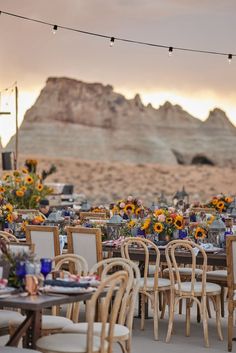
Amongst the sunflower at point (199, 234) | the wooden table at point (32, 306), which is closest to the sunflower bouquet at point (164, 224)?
the sunflower at point (199, 234)

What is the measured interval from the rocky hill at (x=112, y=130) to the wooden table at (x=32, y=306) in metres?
21.2

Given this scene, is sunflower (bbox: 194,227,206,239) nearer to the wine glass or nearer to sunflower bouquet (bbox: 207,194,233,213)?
the wine glass

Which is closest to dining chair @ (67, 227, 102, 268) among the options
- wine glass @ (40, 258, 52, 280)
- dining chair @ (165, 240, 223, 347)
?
dining chair @ (165, 240, 223, 347)

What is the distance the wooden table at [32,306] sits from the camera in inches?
199

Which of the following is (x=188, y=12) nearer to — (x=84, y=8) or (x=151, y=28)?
(x=151, y=28)

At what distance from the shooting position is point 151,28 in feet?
79.0

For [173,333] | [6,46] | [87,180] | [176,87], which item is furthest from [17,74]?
[173,333]

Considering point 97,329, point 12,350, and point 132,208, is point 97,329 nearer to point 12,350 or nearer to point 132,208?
point 12,350

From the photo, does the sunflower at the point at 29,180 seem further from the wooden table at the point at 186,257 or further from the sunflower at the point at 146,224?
the wooden table at the point at 186,257

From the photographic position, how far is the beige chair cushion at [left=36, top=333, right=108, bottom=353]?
5.38 m

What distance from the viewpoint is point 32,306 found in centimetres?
502

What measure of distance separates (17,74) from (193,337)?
16376 mm

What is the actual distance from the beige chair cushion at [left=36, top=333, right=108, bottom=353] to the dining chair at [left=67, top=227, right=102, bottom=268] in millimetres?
2310

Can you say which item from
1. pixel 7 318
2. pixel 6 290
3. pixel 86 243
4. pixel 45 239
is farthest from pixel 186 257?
pixel 6 290
